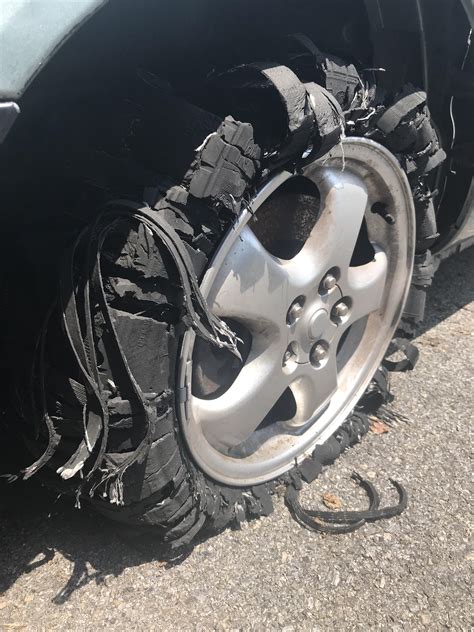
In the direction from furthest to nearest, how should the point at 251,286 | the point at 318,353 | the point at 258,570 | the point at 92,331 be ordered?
the point at 318,353 → the point at 258,570 → the point at 251,286 → the point at 92,331

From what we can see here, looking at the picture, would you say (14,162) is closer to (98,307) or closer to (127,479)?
(98,307)

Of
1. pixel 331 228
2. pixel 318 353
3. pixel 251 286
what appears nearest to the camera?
pixel 251 286

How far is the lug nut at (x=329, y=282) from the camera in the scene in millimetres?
1876

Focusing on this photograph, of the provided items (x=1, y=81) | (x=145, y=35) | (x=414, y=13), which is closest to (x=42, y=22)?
Answer: (x=1, y=81)

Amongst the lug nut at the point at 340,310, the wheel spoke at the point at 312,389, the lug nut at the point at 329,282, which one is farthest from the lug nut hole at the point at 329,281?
the wheel spoke at the point at 312,389

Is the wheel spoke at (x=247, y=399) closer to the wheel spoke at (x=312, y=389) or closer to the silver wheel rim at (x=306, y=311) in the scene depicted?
the silver wheel rim at (x=306, y=311)

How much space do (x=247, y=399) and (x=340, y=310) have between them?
46 cm

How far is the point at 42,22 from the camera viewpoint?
0.89m

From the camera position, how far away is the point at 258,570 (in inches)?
66.7

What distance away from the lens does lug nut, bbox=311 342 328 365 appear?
197cm

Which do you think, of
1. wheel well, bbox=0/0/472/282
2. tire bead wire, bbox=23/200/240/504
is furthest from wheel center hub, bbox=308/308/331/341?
wheel well, bbox=0/0/472/282

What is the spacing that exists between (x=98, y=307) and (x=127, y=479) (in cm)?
45

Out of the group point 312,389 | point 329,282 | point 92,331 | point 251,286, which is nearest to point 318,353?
point 312,389

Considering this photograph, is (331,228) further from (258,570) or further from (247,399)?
(258,570)
